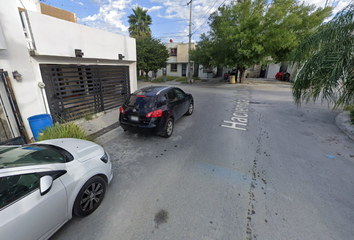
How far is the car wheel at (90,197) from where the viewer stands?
229 centimetres

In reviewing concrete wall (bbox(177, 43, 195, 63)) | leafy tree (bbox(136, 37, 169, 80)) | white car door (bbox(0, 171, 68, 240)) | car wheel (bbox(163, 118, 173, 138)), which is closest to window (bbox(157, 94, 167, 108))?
car wheel (bbox(163, 118, 173, 138))

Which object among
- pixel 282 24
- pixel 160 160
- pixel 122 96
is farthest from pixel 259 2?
pixel 160 160

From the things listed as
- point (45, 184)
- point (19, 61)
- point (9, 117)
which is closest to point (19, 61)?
point (19, 61)

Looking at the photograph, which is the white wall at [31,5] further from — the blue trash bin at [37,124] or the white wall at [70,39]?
the blue trash bin at [37,124]

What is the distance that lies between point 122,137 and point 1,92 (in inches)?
131

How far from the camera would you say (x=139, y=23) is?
24.9m

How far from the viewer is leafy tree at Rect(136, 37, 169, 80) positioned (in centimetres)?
2070

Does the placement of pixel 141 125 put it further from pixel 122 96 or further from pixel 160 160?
pixel 122 96

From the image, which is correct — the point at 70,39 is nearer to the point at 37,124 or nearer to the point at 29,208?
the point at 37,124

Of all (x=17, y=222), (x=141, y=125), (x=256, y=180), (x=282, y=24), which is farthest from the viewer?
(x=282, y=24)

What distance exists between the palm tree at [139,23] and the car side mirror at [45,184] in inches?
1054

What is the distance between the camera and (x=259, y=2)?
48.4ft

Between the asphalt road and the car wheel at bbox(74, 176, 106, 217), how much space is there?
123mm

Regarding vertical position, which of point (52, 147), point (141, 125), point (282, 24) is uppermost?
point (282, 24)
